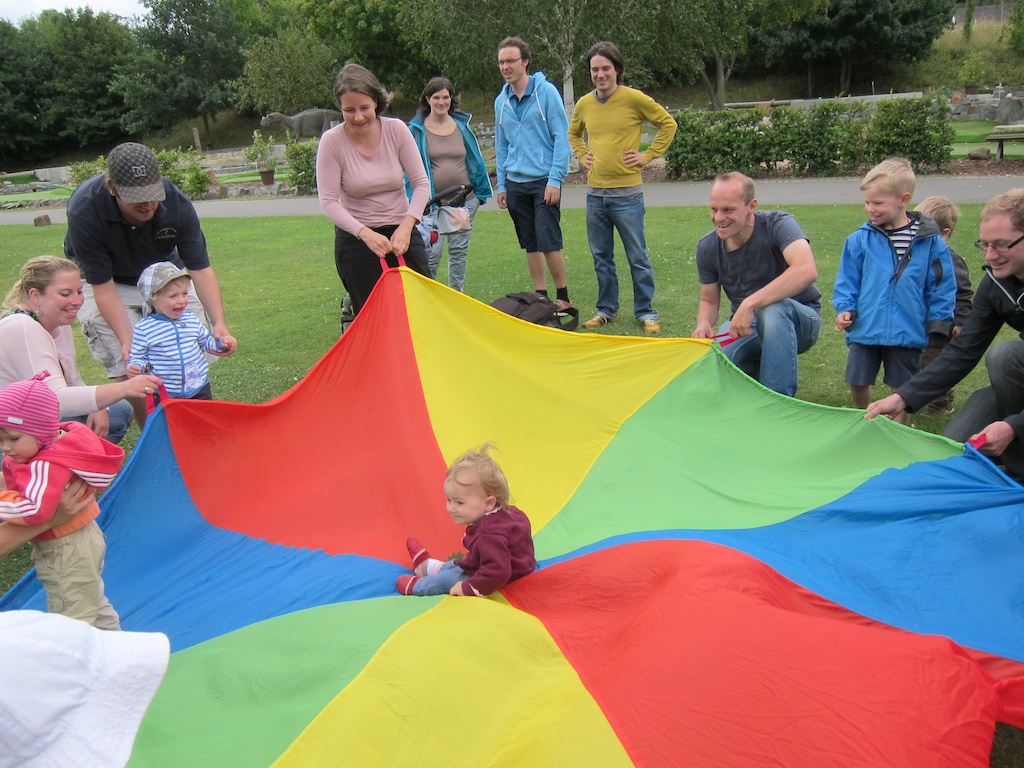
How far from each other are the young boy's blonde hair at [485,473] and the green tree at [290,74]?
4041 cm

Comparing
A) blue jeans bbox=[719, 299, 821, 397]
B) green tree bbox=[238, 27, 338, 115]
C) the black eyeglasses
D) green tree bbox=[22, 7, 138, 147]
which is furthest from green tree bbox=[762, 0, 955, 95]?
green tree bbox=[22, 7, 138, 147]

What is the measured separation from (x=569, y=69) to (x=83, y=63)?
42.9m

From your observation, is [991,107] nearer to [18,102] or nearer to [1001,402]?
[1001,402]

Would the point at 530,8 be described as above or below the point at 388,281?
above

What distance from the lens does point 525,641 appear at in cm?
225

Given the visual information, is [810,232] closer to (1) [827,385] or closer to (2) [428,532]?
(1) [827,385]

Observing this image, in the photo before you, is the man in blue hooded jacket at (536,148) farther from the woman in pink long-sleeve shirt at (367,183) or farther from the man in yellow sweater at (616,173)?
the woman in pink long-sleeve shirt at (367,183)

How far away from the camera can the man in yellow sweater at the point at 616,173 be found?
6324 millimetres

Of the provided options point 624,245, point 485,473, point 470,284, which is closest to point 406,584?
point 485,473

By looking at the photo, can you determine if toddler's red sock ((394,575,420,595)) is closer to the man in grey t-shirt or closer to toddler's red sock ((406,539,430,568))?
toddler's red sock ((406,539,430,568))

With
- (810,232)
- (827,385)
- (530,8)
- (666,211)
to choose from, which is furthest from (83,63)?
(827,385)

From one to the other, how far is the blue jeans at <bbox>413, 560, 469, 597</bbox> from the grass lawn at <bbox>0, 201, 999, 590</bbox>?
214cm

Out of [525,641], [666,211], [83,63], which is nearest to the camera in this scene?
[525,641]

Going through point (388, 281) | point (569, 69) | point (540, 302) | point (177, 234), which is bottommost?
point (540, 302)
